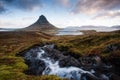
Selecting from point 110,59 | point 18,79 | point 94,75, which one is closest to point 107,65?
point 110,59

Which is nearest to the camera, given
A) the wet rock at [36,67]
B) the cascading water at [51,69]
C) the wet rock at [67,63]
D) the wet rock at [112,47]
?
the cascading water at [51,69]

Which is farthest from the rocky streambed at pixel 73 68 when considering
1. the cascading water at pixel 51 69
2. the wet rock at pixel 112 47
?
the wet rock at pixel 112 47

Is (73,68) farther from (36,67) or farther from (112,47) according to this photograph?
(112,47)

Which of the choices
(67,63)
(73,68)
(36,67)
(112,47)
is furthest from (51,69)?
(112,47)

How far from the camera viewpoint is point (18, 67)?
4159cm

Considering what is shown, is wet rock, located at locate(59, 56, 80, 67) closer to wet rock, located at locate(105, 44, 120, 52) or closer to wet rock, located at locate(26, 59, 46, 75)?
wet rock, located at locate(26, 59, 46, 75)

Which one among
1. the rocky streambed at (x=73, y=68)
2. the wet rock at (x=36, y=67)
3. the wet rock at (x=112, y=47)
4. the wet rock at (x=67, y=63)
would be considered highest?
the wet rock at (x=112, y=47)

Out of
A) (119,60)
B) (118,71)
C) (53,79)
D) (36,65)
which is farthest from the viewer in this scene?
(36,65)

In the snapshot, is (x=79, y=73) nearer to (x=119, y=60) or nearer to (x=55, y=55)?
(x=119, y=60)

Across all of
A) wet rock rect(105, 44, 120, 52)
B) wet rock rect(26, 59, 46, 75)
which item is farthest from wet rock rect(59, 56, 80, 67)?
wet rock rect(105, 44, 120, 52)

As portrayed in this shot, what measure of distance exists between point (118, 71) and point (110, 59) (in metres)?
4.79

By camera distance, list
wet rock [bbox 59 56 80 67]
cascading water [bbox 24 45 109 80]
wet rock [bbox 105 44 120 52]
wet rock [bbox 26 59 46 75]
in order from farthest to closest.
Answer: wet rock [bbox 105 44 120 52] → wet rock [bbox 26 59 46 75] → wet rock [bbox 59 56 80 67] → cascading water [bbox 24 45 109 80]

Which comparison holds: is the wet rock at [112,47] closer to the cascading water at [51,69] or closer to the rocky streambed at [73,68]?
the rocky streambed at [73,68]

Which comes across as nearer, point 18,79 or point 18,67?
point 18,79
